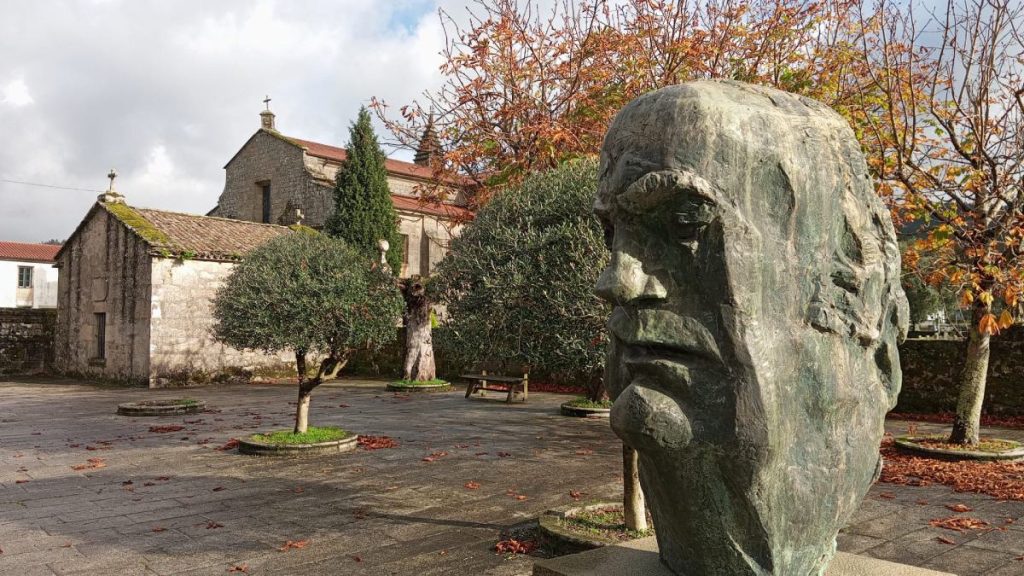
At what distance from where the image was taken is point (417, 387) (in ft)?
65.0

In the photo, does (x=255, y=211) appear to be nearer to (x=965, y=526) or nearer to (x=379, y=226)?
(x=379, y=226)

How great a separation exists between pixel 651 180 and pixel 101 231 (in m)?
25.4

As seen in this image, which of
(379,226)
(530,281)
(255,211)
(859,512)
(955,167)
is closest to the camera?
(530,281)

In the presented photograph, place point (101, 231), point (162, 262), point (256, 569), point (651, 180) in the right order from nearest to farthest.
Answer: point (651, 180)
point (256, 569)
point (162, 262)
point (101, 231)

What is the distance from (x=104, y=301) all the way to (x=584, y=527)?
879 inches

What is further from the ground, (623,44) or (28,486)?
(623,44)

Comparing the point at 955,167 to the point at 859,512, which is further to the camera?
the point at 955,167

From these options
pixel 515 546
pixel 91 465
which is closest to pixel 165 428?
pixel 91 465

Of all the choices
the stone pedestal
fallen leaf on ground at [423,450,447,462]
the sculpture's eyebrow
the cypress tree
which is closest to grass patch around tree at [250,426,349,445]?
fallen leaf on ground at [423,450,447,462]

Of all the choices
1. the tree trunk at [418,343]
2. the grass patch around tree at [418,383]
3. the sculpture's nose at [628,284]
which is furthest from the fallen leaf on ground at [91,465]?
the grass patch around tree at [418,383]

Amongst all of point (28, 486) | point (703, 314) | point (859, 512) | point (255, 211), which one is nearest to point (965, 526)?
point (859, 512)

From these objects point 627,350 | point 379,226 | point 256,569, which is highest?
point 379,226

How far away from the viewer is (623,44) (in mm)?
12266

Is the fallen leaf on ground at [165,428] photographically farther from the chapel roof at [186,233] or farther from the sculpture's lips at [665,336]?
the sculpture's lips at [665,336]
